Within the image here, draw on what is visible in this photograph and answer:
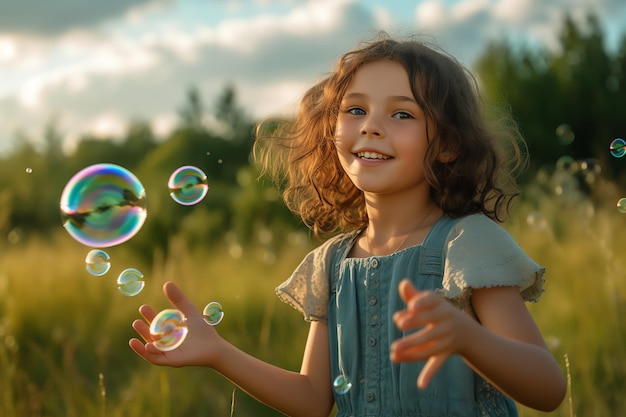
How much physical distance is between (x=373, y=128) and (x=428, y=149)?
0.70 feet

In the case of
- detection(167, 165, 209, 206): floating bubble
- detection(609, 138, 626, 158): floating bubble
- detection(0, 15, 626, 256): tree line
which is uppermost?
detection(167, 165, 209, 206): floating bubble

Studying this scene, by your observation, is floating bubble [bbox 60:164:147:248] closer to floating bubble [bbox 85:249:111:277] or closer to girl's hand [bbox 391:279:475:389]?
floating bubble [bbox 85:249:111:277]

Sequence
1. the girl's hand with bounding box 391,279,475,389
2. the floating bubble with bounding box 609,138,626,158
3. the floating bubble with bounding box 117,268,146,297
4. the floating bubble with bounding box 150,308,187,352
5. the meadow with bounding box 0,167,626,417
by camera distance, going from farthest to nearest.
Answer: the meadow with bounding box 0,167,626,417, the floating bubble with bounding box 609,138,626,158, the floating bubble with bounding box 117,268,146,297, the floating bubble with bounding box 150,308,187,352, the girl's hand with bounding box 391,279,475,389

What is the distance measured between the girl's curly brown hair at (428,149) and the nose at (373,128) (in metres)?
0.17

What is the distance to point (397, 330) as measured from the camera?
2469mm

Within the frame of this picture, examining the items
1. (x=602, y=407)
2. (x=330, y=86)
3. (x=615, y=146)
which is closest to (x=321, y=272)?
(x=330, y=86)

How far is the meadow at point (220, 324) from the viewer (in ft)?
15.7

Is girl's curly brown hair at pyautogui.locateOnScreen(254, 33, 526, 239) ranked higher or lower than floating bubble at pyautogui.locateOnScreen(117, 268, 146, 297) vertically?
higher

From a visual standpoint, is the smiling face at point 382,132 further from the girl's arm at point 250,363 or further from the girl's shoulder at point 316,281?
the girl's arm at point 250,363

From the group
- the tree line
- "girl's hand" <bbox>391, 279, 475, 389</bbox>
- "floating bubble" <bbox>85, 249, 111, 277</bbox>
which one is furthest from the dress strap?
the tree line

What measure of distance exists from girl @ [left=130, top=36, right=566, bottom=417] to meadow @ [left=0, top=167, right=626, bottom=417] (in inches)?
39.6

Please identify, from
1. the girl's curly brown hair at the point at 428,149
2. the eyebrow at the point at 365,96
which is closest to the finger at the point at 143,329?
the girl's curly brown hair at the point at 428,149

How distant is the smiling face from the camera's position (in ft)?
8.07

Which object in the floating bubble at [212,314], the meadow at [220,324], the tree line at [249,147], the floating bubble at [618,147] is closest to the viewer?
the floating bubble at [212,314]
